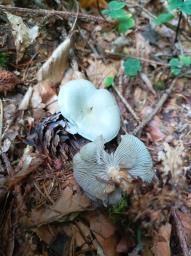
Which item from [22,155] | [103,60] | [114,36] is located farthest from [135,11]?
[22,155]

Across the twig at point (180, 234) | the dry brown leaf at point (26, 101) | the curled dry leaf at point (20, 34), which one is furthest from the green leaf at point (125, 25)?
the twig at point (180, 234)

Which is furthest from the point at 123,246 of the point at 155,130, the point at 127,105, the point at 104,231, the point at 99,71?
the point at 99,71

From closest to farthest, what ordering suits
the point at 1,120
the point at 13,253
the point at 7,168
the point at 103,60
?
the point at 13,253 < the point at 7,168 < the point at 1,120 < the point at 103,60

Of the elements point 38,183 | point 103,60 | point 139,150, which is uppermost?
point 103,60

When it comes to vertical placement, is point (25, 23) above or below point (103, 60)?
above

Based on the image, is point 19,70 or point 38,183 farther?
point 19,70

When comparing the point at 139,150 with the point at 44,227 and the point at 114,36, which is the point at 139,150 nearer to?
the point at 44,227

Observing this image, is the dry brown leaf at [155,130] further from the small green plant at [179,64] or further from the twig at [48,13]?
the twig at [48,13]
